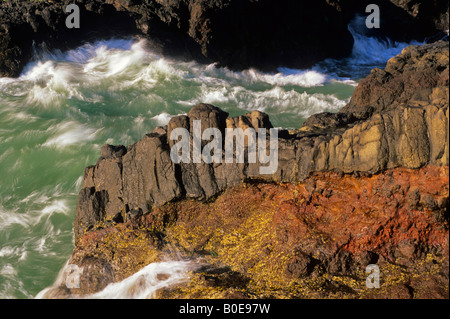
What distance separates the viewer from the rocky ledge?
258 inches

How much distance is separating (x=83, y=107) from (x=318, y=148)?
36.1ft

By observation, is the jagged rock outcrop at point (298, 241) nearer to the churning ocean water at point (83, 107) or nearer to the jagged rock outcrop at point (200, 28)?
the churning ocean water at point (83, 107)

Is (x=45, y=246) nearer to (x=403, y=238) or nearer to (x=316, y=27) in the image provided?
(x=403, y=238)

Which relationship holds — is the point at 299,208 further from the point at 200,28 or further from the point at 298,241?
the point at 200,28

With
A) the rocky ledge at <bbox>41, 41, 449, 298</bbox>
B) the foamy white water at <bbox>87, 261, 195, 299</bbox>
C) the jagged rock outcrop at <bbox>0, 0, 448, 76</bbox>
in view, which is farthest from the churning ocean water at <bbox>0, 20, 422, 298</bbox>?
the foamy white water at <bbox>87, 261, 195, 299</bbox>

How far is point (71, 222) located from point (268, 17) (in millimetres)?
12124

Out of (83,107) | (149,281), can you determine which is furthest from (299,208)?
(83,107)

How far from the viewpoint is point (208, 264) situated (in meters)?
7.55

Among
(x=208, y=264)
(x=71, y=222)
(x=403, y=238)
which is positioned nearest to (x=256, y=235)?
(x=208, y=264)

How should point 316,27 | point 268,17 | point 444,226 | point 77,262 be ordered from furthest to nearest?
point 316,27 → point 268,17 → point 77,262 → point 444,226

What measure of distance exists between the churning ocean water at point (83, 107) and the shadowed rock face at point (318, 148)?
220 centimetres

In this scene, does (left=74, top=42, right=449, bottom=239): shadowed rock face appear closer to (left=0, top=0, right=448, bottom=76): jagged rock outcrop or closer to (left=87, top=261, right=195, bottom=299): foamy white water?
(left=87, top=261, right=195, bottom=299): foamy white water

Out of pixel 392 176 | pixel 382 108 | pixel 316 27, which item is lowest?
pixel 392 176

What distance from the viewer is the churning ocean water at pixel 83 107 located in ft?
34.8
